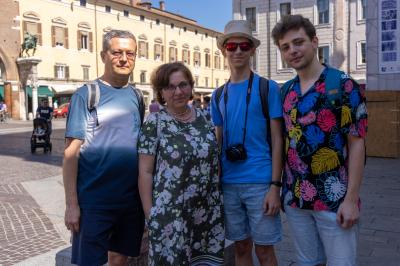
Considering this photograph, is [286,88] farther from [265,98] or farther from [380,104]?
[380,104]

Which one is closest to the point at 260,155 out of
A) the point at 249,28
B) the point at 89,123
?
the point at 249,28

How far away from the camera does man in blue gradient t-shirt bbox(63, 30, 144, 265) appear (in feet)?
8.64

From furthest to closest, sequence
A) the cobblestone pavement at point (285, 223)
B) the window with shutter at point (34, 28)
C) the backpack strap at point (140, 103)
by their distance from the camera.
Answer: the window with shutter at point (34, 28)
the cobblestone pavement at point (285, 223)
the backpack strap at point (140, 103)

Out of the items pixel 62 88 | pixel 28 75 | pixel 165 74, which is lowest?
pixel 165 74

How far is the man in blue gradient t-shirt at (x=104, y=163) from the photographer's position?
2.63m

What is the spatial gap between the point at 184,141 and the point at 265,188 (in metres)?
0.67

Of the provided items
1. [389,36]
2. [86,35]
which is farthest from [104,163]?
[86,35]

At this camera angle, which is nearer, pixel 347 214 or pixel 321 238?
pixel 347 214

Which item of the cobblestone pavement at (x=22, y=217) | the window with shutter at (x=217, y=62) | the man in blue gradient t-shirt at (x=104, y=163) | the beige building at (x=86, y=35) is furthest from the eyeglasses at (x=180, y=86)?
the window with shutter at (x=217, y=62)

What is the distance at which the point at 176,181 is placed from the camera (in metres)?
2.47

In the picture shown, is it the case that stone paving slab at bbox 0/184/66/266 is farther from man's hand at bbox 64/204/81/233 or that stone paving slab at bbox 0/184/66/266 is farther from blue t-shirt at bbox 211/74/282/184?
blue t-shirt at bbox 211/74/282/184

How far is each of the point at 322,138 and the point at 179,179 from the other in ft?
2.73

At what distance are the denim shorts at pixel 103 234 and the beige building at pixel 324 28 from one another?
30.2 m

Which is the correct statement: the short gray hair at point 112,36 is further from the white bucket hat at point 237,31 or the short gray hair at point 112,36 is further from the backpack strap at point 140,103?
the white bucket hat at point 237,31
